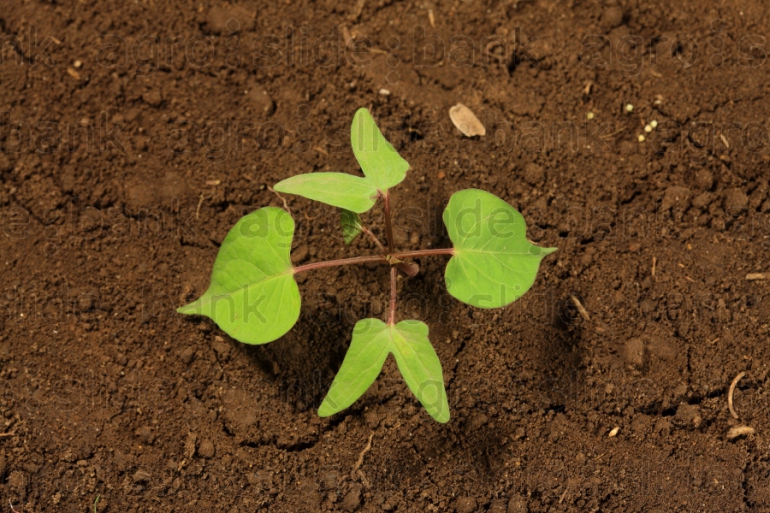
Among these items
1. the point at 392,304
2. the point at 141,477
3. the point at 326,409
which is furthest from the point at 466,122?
the point at 141,477

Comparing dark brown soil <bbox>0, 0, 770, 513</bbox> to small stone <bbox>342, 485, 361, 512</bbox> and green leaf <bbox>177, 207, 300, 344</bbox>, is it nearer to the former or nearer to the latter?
small stone <bbox>342, 485, 361, 512</bbox>

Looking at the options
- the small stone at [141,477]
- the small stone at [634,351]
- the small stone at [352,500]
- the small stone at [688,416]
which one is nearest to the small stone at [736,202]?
the small stone at [634,351]

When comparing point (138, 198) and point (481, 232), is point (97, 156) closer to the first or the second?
point (138, 198)

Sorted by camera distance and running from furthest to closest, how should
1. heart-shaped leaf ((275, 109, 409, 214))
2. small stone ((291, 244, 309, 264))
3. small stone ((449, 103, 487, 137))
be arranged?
small stone ((449, 103, 487, 137))
small stone ((291, 244, 309, 264))
heart-shaped leaf ((275, 109, 409, 214))

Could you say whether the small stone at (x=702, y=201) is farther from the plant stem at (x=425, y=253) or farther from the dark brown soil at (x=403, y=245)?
the plant stem at (x=425, y=253)

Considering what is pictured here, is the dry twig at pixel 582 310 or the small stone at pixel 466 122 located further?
the small stone at pixel 466 122

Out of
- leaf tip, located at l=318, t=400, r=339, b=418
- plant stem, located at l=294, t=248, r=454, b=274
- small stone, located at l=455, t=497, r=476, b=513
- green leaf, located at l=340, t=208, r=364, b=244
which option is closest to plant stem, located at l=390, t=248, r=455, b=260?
plant stem, located at l=294, t=248, r=454, b=274

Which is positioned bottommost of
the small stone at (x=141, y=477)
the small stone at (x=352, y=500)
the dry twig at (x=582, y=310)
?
the small stone at (x=141, y=477)
